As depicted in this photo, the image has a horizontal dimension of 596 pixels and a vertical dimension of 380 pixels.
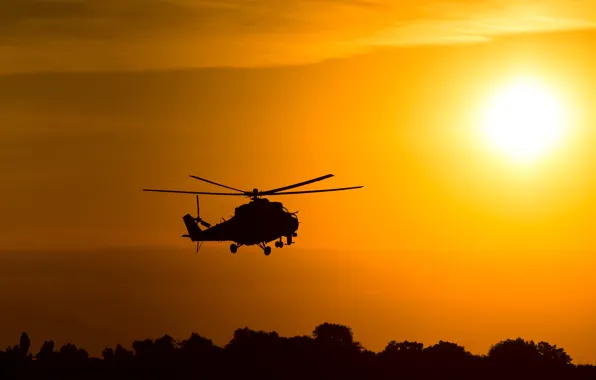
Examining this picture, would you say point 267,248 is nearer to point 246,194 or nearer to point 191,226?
point 246,194

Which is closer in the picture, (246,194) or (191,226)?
(246,194)

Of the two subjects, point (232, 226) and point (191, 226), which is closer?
point (232, 226)

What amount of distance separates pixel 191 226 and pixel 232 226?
15.6 metres

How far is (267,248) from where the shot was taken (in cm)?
15125

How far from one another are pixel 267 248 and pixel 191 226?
2222 cm

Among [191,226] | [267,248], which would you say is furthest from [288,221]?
[191,226]

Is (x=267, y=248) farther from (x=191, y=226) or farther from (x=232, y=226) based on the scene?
(x=191, y=226)

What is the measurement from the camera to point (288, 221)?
151m

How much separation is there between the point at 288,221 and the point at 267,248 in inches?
157

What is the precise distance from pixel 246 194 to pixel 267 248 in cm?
737

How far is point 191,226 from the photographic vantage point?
17075 cm

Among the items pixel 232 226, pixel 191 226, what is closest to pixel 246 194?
pixel 232 226

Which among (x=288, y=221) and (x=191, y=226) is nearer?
(x=288, y=221)

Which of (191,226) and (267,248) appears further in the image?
(191,226)
